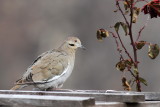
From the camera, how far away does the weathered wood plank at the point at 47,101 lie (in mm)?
3444

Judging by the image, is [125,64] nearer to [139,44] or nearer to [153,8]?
[139,44]

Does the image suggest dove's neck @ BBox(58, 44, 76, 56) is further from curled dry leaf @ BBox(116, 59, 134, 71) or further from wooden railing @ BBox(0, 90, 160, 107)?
wooden railing @ BBox(0, 90, 160, 107)

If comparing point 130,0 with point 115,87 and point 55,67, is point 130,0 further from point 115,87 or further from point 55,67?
point 115,87

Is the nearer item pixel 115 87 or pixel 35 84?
pixel 35 84

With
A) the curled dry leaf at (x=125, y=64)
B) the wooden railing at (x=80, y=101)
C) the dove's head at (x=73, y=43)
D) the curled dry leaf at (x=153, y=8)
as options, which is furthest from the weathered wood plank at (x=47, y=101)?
the dove's head at (x=73, y=43)

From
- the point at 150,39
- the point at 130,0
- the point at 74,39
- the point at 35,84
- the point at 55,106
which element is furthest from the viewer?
the point at 150,39

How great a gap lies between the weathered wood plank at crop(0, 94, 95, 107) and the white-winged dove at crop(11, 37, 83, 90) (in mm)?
2239

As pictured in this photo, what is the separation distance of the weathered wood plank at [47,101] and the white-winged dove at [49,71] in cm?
224

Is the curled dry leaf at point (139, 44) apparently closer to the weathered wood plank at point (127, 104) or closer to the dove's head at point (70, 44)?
the weathered wood plank at point (127, 104)

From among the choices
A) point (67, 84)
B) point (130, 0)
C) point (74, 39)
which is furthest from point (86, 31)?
point (130, 0)

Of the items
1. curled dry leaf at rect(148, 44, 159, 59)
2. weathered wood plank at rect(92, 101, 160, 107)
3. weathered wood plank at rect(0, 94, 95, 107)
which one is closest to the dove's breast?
curled dry leaf at rect(148, 44, 159, 59)

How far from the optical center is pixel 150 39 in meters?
10.7

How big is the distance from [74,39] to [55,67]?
0.46m

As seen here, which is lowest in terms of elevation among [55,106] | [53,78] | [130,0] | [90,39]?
[55,106]
